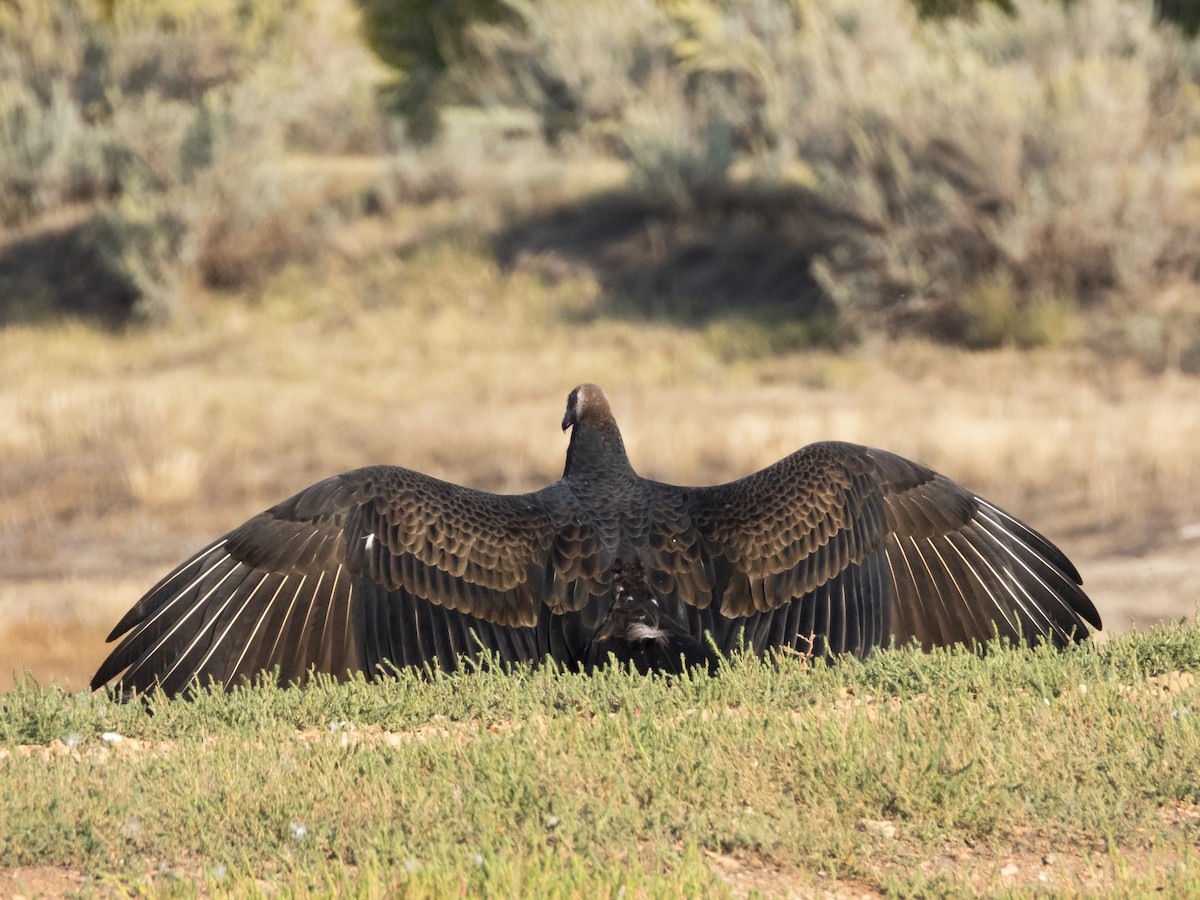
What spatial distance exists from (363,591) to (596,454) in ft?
3.65

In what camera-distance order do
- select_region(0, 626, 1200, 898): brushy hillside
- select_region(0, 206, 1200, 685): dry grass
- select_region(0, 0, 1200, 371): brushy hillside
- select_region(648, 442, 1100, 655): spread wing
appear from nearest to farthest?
select_region(0, 626, 1200, 898): brushy hillside < select_region(648, 442, 1100, 655): spread wing < select_region(0, 206, 1200, 685): dry grass < select_region(0, 0, 1200, 371): brushy hillside

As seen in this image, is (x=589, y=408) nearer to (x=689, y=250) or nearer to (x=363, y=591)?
(x=363, y=591)

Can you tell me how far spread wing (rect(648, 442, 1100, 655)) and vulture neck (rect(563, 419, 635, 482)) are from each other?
0.27 meters

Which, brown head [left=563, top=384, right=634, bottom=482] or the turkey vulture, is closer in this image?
the turkey vulture

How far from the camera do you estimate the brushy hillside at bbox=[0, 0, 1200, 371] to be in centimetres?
1530

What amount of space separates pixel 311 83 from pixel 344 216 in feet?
19.3

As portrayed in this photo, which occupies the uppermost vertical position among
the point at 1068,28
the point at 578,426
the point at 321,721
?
the point at 1068,28

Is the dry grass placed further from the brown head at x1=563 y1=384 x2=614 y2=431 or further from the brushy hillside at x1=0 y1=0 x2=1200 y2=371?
the brown head at x1=563 y1=384 x2=614 y2=431

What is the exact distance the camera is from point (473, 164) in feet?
68.7

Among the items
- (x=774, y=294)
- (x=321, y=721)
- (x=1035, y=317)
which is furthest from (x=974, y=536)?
(x=774, y=294)

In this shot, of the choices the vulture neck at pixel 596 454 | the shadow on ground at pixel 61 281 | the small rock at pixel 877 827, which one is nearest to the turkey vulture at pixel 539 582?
the vulture neck at pixel 596 454

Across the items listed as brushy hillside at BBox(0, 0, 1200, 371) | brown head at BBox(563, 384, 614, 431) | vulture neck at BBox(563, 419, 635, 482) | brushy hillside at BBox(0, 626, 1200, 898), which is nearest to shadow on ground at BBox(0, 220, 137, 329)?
brushy hillside at BBox(0, 0, 1200, 371)

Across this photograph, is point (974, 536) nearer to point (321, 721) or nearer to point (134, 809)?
point (321, 721)

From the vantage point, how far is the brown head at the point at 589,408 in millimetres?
6441
